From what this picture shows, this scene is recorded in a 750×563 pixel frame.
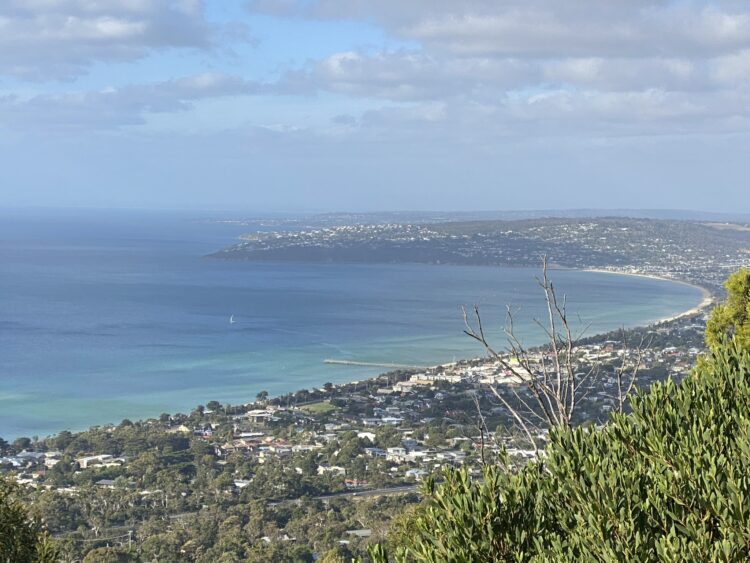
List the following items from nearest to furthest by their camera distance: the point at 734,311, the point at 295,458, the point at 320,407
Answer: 1. the point at 734,311
2. the point at 295,458
3. the point at 320,407

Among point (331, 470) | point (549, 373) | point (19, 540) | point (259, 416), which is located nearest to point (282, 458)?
point (331, 470)

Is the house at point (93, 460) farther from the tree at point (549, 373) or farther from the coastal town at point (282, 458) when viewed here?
the tree at point (549, 373)

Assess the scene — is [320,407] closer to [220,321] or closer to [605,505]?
[220,321]

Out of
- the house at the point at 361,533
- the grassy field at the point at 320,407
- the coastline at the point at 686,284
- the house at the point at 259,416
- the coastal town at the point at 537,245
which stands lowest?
the grassy field at the point at 320,407

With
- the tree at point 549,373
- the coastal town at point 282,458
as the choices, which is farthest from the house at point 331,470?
the tree at point 549,373

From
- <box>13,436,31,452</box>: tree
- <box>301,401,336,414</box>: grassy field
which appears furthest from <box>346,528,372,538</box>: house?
<box>301,401,336,414</box>: grassy field

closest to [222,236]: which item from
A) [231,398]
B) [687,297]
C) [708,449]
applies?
[687,297]
